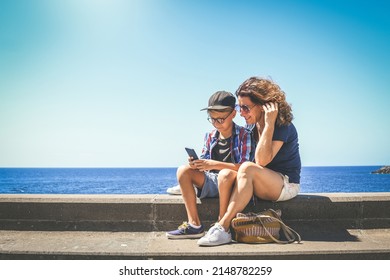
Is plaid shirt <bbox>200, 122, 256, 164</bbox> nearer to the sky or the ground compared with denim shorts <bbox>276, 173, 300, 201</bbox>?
nearer to the sky

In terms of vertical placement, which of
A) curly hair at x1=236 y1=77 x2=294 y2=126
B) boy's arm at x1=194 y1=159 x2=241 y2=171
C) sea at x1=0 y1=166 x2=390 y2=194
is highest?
curly hair at x1=236 y1=77 x2=294 y2=126

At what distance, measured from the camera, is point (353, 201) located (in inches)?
150

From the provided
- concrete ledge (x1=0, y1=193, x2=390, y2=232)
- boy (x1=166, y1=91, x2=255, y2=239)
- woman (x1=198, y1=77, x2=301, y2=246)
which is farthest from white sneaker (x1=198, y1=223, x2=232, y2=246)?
concrete ledge (x1=0, y1=193, x2=390, y2=232)

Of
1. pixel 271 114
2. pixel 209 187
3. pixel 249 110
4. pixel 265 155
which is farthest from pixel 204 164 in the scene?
pixel 271 114

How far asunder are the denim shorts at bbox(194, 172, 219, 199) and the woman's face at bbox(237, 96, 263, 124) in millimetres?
814

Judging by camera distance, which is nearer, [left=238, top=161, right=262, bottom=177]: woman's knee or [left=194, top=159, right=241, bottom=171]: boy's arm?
[left=238, top=161, right=262, bottom=177]: woman's knee

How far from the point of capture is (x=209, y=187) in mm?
3750

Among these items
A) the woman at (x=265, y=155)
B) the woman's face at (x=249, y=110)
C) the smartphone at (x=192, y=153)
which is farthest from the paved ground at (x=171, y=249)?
the woman's face at (x=249, y=110)

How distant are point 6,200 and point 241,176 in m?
3.01

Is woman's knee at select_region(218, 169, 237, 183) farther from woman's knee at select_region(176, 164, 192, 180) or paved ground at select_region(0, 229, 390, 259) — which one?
paved ground at select_region(0, 229, 390, 259)

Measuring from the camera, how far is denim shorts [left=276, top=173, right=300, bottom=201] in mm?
3492

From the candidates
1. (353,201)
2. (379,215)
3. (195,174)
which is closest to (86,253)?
(195,174)

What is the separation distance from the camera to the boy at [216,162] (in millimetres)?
3375

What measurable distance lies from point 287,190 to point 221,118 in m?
1.12
